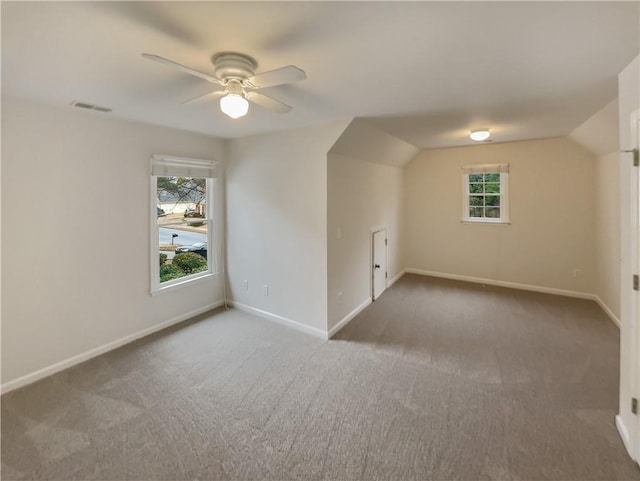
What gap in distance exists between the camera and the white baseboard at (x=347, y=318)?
354 cm

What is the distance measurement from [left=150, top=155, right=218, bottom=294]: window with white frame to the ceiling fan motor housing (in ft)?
6.89

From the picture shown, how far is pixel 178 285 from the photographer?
382cm

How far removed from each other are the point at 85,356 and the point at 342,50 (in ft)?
11.7

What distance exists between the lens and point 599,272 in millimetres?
4324

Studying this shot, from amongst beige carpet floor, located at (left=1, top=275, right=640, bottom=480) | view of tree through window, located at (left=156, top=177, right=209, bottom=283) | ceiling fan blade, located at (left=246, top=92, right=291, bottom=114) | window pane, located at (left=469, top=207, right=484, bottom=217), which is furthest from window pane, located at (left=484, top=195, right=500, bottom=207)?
view of tree through window, located at (left=156, top=177, right=209, bottom=283)

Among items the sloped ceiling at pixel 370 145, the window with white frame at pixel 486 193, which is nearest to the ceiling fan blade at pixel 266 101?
the sloped ceiling at pixel 370 145

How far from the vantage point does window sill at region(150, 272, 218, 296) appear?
3.57 m

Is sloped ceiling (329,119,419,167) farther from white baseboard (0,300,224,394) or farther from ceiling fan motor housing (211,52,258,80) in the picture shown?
white baseboard (0,300,224,394)

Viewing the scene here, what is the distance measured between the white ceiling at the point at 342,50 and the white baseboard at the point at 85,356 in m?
2.34

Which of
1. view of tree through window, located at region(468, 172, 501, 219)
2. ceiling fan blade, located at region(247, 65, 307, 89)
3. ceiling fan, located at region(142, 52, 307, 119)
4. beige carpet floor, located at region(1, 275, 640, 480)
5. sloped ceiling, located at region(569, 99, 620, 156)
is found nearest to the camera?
ceiling fan blade, located at region(247, 65, 307, 89)

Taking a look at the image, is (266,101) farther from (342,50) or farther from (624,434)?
(624,434)

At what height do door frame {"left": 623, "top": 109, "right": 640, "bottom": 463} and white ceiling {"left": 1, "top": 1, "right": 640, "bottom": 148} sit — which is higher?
white ceiling {"left": 1, "top": 1, "right": 640, "bottom": 148}

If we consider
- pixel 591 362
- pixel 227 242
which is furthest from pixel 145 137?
pixel 591 362

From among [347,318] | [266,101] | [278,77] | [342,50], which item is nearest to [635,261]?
[342,50]
